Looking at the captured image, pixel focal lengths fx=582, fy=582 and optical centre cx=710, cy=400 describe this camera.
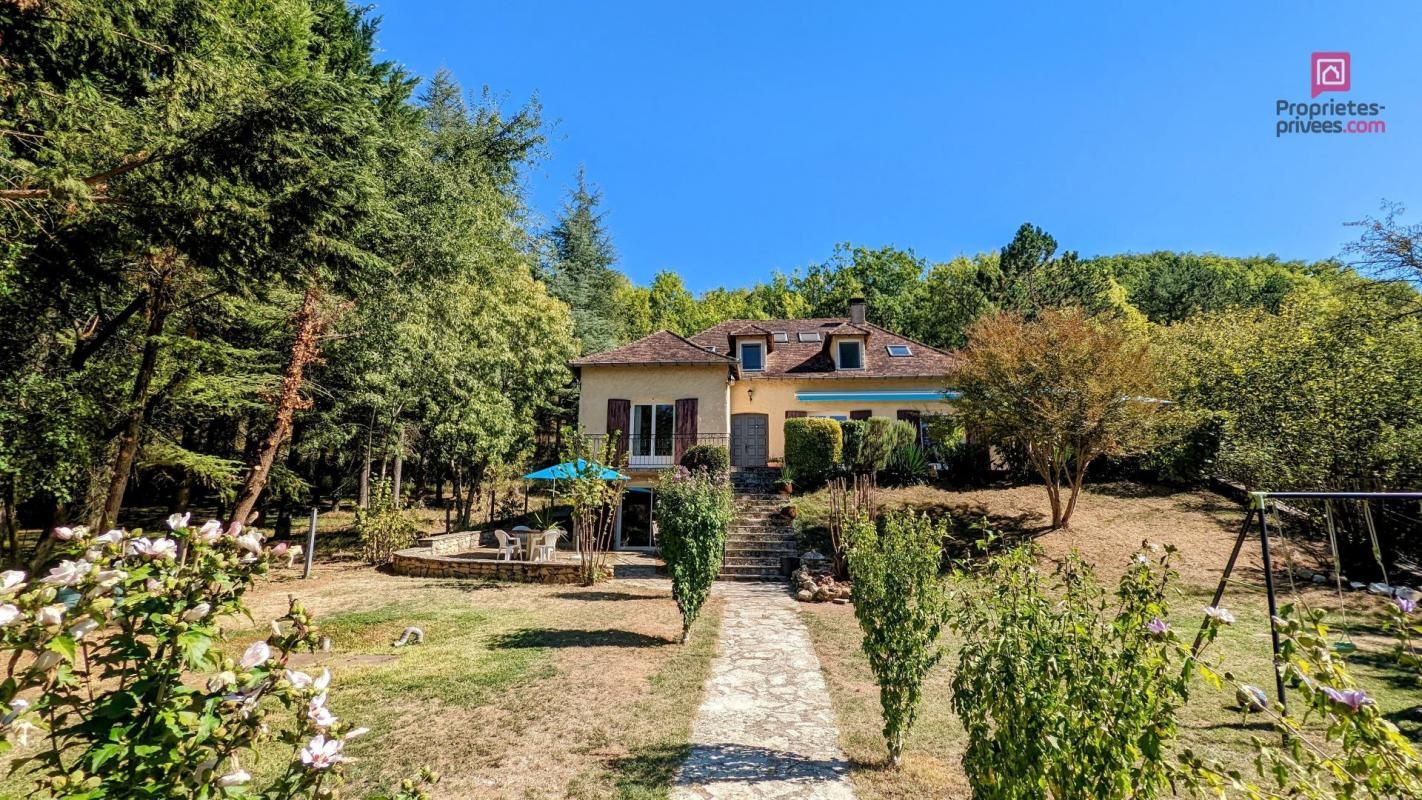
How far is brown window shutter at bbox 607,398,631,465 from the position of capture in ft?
74.1

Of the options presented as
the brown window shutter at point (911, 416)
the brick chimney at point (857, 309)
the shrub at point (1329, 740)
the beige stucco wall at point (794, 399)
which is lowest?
the shrub at point (1329, 740)

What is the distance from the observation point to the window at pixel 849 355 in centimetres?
2623

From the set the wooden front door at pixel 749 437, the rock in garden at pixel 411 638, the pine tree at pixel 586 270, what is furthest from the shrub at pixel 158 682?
the pine tree at pixel 586 270

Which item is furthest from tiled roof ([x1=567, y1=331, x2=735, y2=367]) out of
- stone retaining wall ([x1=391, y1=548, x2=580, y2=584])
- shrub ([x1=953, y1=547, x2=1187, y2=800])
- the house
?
shrub ([x1=953, y1=547, x2=1187, y2=800])

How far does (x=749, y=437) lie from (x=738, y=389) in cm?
218

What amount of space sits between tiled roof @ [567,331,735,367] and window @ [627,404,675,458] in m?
1.87

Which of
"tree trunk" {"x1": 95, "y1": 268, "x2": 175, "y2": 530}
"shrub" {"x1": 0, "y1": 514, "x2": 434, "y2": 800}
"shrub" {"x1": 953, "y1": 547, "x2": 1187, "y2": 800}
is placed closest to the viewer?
"shrub" {"x1": 0, "y1": 514, "x2": 434, "y2": 800}

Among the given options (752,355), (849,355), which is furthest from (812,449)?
(849,355)

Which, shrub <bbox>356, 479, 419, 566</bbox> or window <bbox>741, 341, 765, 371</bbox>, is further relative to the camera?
window <bbox>741, 341, 765, 371</bbox>

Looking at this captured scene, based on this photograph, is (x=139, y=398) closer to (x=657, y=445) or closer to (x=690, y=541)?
(x=690, y=541)

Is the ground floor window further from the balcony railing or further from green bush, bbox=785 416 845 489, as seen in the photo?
green bush, bbox=785 416 845 489

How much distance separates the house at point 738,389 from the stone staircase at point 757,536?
271 cm

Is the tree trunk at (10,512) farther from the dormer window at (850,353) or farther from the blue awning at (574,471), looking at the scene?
the dormer window at (850,353)

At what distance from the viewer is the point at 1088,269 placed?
1342 inches
